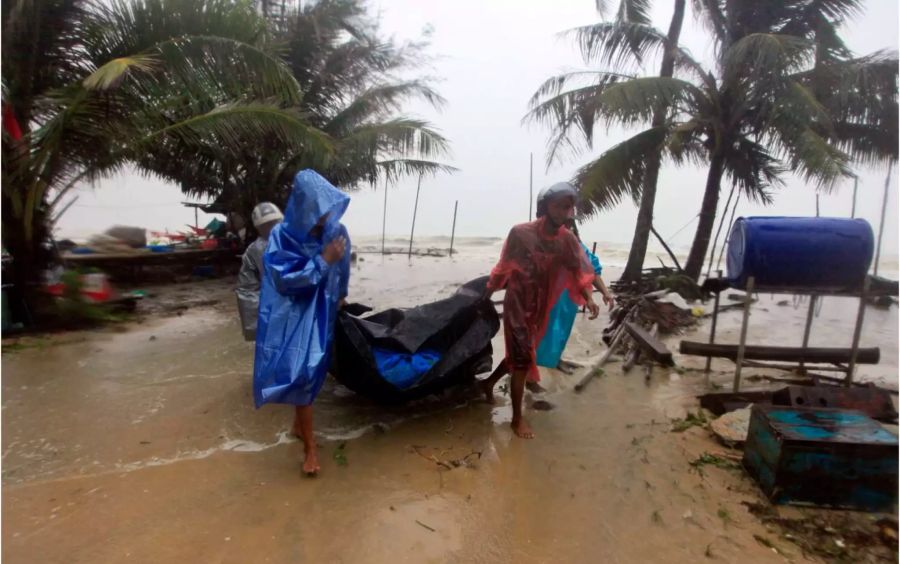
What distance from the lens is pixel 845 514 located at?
8.33ft

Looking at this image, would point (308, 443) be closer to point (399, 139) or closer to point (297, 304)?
point (297, 304)

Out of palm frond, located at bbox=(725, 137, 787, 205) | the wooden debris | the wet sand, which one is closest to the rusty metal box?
the wet sand

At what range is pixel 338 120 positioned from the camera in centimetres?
988

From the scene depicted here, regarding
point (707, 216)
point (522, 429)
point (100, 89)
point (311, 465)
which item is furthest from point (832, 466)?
point (707, 216)

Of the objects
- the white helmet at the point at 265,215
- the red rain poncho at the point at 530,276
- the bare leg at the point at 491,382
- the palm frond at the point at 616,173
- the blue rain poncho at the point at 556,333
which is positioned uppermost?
the palm frond at the point at 616,173

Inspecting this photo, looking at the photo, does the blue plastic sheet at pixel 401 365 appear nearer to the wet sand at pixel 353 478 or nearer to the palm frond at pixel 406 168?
the wet sand at pixel 353 478

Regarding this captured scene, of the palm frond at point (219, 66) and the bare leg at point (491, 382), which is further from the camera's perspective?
the palm frond at point (219, 66)

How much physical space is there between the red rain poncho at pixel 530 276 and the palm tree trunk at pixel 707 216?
710 cm

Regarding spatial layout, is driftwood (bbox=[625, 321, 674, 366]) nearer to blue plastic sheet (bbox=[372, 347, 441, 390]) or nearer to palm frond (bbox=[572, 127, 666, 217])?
blue plastic sheet (bbox=[372, 347, 441, 390])

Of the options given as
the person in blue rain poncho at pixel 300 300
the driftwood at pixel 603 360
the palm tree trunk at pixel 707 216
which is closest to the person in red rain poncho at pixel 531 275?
the driftwood at pixel 603 360

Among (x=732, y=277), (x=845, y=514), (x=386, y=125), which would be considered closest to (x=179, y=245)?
(x=386, y=125)

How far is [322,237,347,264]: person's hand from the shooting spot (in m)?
2.76

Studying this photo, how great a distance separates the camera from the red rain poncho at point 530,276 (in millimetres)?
3373

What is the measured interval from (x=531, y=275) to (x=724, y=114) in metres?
7.35
